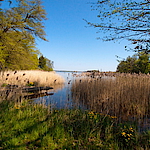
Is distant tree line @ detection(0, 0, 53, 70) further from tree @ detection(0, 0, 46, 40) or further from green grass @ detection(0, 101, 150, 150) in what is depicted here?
green grass @ detection(0, 101, 150, 150)

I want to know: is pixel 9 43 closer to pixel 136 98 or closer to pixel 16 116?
pixel 16 116

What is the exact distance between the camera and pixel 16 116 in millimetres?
3693

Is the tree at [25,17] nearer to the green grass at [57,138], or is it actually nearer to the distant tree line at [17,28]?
the distant tree line at [17,28]

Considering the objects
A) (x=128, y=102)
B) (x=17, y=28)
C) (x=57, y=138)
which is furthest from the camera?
(x=17, y=28)

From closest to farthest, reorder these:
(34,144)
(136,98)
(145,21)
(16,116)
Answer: (34,144)
(145,21)
(16,116)
(136,98)

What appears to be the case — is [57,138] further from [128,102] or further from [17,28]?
[17,28]

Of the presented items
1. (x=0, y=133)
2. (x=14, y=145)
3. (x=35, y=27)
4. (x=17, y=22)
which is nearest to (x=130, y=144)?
(x=14, y=145)

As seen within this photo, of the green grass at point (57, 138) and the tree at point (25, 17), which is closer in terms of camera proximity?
the green grass at point (57, 138)

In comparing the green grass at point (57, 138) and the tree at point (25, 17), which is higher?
the tree at point (25, 17)

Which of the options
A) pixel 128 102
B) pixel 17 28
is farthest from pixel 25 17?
pixel 128 102

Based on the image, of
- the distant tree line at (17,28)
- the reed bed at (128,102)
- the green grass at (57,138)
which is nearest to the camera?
the green grass at (57,138)

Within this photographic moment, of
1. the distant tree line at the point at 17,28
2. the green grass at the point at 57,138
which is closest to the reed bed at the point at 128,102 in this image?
the green grass at the point at 57,138

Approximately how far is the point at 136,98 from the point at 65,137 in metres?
4.52

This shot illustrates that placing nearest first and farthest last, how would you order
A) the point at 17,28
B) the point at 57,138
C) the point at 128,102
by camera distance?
the point at 57,138
the point at 128,102
the point at 17,28
